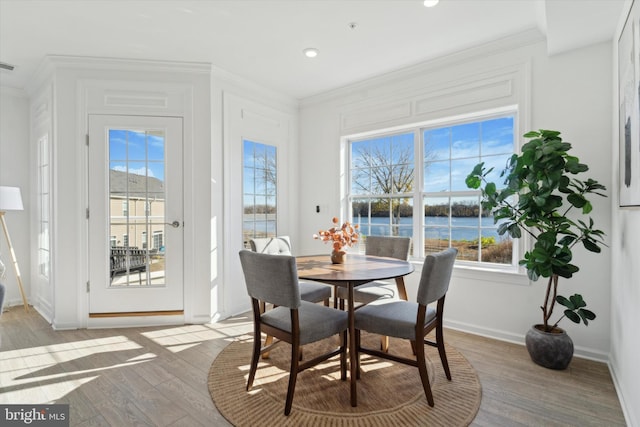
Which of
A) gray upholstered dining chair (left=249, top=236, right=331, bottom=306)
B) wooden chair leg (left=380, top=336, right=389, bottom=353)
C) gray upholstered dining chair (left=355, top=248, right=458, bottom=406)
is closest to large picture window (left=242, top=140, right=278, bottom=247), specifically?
gray upholstered dining chair (left=249, top=236, right=331, bottom=306)

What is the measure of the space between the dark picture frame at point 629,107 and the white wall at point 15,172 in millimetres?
5889

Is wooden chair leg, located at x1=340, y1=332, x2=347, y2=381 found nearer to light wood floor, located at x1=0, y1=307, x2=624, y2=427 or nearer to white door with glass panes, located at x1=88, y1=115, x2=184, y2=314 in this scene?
light wood floor, located at x1=0, y1=307, x2=624, y2=427

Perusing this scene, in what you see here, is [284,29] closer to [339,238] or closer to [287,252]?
[339,238]

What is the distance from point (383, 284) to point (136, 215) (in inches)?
104

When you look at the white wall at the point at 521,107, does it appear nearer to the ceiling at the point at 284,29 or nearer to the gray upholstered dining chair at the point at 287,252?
the ceiling at the point at 284,29

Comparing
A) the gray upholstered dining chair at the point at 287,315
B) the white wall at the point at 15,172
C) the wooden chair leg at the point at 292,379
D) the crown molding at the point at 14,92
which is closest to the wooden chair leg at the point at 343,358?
the gray upholstered dining chair at the point at 287,315

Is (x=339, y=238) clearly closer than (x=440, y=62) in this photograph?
Yes

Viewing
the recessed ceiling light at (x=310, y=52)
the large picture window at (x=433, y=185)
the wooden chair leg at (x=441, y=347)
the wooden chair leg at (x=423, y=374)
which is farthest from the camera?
the large picture window at (x=433, y=185)

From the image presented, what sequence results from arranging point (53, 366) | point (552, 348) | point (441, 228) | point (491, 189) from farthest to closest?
point (441, 228) < point (491, 189) < point (53, 366) < point (552, 348)

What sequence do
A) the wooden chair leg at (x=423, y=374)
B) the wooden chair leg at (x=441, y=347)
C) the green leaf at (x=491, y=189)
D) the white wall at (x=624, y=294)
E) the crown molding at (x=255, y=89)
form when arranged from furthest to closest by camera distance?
the crown molding at (x=255, y=89)
the green leaf at (x=491, y=189)
the wooden chair leg at (x=441, y=347)
the wooden chair leg at (x=423, y=374)
the white wall at (x=624, y=294)

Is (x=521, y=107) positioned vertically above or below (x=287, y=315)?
above

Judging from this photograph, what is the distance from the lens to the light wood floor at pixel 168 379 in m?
1.93

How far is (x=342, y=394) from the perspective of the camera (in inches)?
84.4

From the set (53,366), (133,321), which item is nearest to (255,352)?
(53,366)
